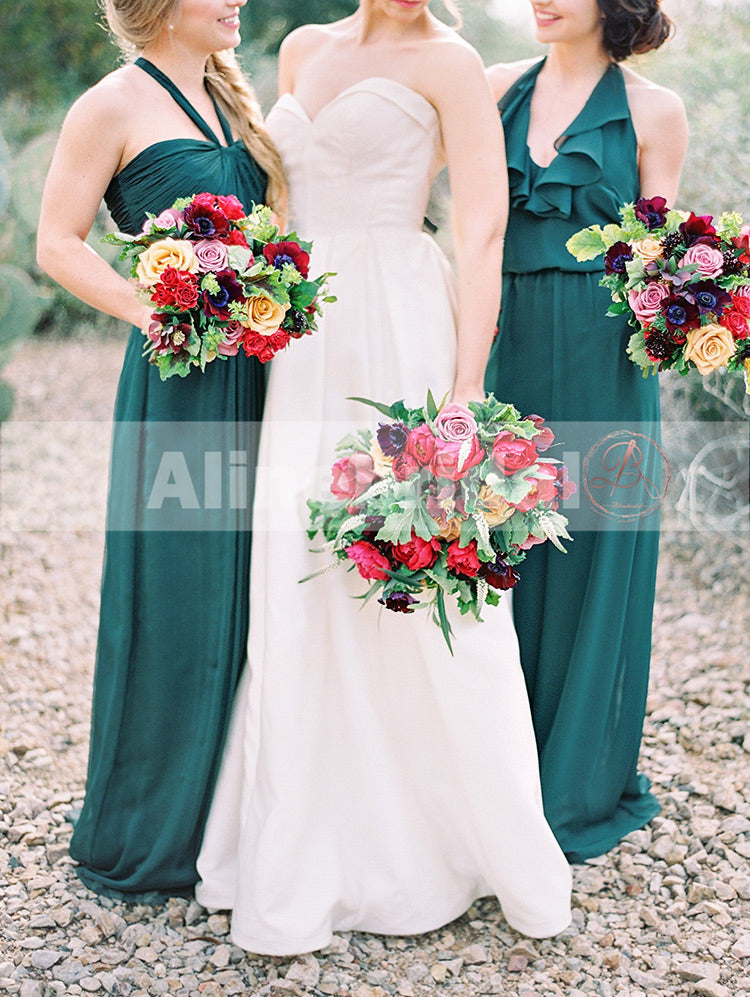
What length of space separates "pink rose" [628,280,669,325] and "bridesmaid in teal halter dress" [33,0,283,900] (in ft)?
3.16

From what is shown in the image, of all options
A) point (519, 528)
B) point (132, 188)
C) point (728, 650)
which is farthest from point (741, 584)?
point (132, 188)

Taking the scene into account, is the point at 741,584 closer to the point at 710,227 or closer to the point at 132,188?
the point at 710,227

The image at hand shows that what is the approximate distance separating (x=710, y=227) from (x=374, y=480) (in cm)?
106

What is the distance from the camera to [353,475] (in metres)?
2.52

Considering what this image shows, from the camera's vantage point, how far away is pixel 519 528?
243 centimetres

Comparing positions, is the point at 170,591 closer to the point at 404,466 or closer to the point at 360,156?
the point at 404,466

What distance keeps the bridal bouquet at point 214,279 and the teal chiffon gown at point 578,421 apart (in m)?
0.85

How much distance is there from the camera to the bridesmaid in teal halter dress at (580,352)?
2900 mm

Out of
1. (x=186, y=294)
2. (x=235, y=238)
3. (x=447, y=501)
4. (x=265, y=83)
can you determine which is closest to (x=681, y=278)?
(x=447, y=501)

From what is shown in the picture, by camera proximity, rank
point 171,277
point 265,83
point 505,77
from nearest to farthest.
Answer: point 171,277 → point 505,77 → point 265,83

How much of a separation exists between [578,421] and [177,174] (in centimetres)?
128

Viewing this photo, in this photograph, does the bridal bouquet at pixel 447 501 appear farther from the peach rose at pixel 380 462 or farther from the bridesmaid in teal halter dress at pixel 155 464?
the bridesmaid in teal halter dress at pixel 155 464

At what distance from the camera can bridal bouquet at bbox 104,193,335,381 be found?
7.55ft

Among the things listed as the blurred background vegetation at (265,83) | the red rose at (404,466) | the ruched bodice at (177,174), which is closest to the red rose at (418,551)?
the red rose at (404,466)
